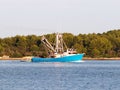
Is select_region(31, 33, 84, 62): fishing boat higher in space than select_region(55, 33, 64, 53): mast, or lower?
lower

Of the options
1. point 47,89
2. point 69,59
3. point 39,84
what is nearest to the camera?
point 47,89

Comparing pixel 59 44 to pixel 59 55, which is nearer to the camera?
pixel 59 55

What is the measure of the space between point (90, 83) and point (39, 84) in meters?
6.49

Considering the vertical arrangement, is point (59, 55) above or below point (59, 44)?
below

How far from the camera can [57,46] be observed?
171 metres

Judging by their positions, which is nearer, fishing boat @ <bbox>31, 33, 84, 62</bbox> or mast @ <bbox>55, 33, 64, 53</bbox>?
fishing boat @ <bbox>31, 33, 84, 62</bbox>

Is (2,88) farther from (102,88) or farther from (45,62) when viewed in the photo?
(45,62)

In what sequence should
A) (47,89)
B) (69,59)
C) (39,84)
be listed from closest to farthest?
(47,89) → (39,84) → (69,59)

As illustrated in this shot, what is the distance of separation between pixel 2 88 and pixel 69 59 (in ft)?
317

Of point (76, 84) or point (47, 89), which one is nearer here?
point (47, 89)

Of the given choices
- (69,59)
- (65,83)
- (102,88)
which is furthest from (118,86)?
(69,59)

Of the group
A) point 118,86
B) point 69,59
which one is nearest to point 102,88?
point 118,86

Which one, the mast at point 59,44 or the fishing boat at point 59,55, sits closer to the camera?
the fishing boat at point 59,55

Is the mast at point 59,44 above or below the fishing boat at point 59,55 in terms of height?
above
